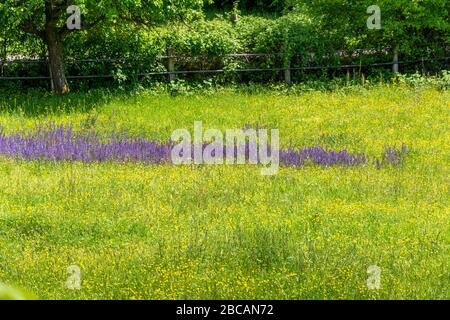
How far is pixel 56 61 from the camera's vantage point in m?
20.0

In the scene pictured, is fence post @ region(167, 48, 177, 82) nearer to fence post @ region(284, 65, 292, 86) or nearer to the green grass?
fence post @ region(284, 65, 292, 86)

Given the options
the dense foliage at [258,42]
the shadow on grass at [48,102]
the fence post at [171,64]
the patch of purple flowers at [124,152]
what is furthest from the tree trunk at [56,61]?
the patch of purple flowers at [124,152]

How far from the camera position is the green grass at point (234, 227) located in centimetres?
720

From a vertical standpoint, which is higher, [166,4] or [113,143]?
[166,4]

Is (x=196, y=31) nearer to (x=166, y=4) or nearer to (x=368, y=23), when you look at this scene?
(x=166, y=4)

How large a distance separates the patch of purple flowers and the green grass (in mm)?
363

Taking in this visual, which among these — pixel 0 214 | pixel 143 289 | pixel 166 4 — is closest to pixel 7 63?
pixel 166 4

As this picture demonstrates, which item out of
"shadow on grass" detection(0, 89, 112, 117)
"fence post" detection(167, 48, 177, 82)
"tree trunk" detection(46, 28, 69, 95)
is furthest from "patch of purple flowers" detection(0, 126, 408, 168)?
"fence post" detection(167, 48, 177, 82)

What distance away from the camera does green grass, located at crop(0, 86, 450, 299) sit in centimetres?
720

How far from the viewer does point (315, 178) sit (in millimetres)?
11336

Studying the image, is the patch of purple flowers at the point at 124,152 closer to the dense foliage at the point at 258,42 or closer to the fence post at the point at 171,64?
the dense foliage at the point at 258,42

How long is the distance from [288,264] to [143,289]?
1611 millimetres

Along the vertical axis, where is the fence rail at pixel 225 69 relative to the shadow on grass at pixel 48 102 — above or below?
above

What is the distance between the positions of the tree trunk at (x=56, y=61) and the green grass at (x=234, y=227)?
20.4ft
